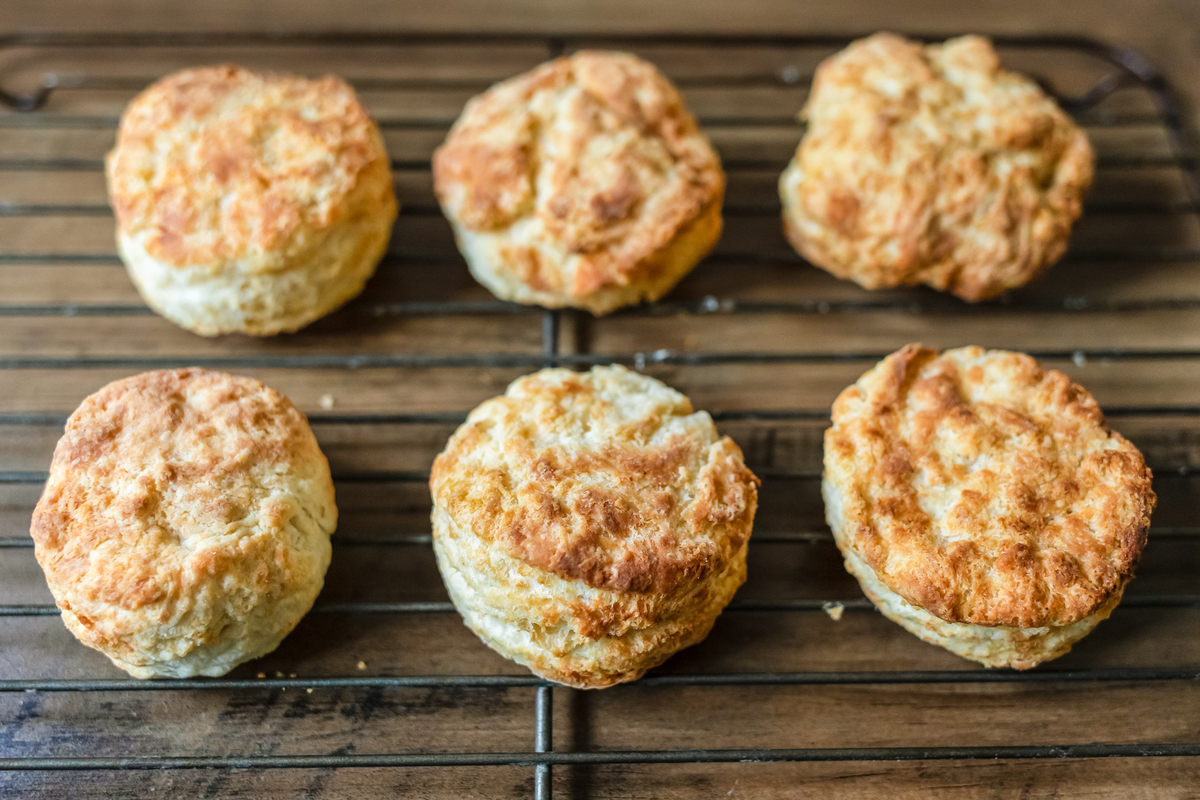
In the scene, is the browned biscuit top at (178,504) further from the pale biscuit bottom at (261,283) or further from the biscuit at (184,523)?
the pale biscuit bottom at (261,283)

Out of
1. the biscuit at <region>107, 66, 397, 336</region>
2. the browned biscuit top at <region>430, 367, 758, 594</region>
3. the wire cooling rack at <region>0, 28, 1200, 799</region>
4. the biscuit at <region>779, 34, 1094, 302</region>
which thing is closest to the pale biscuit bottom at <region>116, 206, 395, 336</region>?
the biscuit at <region>107, 66, 397, 336</region>

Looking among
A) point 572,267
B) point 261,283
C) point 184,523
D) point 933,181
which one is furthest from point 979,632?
point 261,283

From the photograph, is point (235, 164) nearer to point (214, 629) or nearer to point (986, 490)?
point (214, 629)

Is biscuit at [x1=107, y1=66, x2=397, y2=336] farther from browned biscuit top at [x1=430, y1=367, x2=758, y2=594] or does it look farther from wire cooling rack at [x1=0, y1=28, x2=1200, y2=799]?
browned biscuit top at [x1=430, y1=367, x2=758, y2=594]

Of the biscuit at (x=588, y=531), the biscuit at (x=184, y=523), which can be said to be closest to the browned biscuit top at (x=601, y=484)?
the biscuit at (x=588, y=531)

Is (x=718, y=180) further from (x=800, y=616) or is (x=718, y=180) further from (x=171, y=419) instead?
(x=171, y=419)
